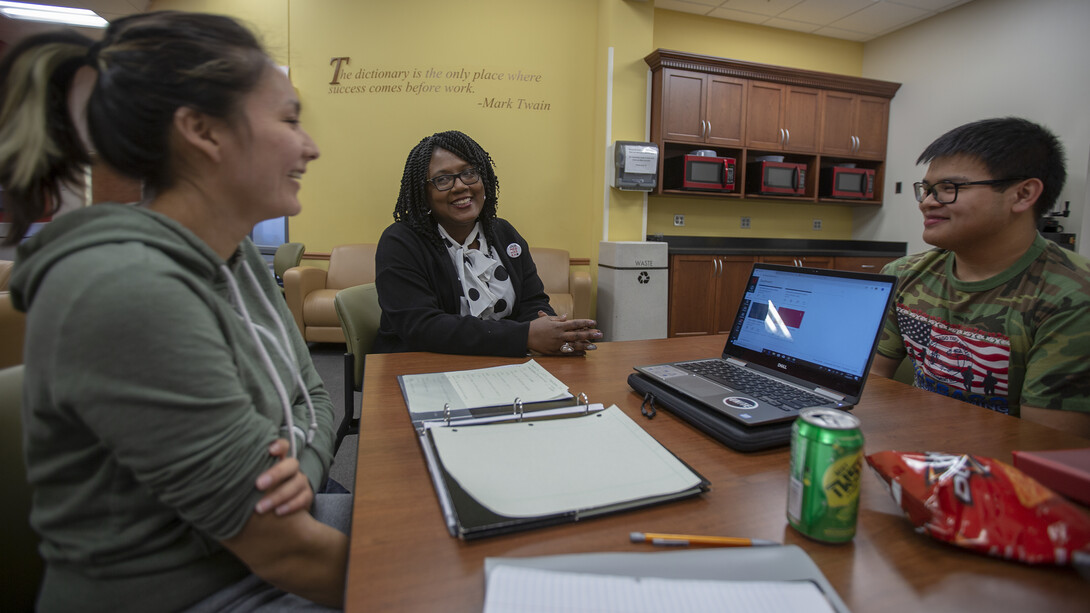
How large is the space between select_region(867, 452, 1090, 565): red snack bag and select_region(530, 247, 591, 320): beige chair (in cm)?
356

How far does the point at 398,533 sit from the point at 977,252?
1.46 m

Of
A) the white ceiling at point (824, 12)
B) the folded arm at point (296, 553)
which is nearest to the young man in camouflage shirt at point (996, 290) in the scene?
the folded arm at point (296, 553)

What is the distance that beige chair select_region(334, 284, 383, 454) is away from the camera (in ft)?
5.49

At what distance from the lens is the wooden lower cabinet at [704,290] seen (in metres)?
4.35

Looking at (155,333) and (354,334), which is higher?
(155,333)

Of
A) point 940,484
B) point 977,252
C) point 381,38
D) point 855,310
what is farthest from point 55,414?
point 381,38

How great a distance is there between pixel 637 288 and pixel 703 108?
66.5 inches

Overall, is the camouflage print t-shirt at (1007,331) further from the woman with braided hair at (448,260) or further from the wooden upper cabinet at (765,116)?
the wooden upper cabinet at (765,116)

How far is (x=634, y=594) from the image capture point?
453 mm

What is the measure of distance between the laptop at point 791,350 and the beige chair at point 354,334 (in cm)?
103

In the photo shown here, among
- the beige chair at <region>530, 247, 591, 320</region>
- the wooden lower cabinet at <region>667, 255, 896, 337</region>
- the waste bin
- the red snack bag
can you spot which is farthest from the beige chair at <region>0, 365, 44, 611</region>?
the wooden lower cabinet at <region>667, 255, 896, 337</region>

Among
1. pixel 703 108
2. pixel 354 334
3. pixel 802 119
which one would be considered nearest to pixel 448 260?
pixel 354 334

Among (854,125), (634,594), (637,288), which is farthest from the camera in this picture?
(854,125)

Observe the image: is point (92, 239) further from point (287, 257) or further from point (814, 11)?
point (814, 11)
